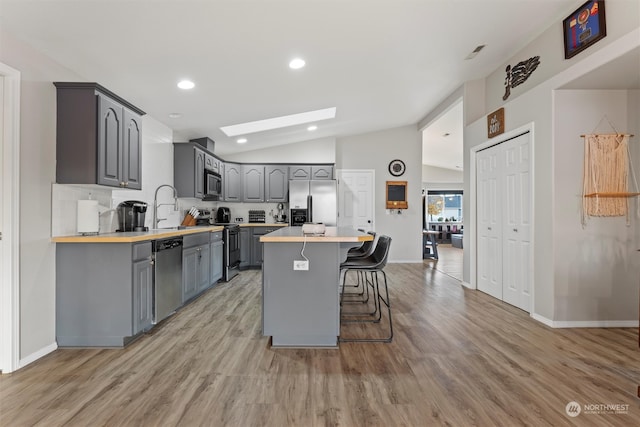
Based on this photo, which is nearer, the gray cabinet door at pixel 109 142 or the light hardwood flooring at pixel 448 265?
the gray cabinet door at pixel 109 142

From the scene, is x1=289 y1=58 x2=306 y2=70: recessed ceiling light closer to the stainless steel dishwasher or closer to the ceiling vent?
the ceiling vent

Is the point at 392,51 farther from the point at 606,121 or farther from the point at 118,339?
the point at 118,339

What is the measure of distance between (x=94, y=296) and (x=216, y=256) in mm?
2118

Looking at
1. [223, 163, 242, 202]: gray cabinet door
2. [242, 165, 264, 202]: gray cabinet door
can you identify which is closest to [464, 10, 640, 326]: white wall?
[242, 165, 264, 202]: gray cabinet door

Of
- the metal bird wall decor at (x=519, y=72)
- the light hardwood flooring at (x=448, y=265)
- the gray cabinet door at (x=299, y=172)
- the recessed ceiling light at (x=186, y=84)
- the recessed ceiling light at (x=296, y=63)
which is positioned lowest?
the light hardwood flooring at (x=448, y=265)

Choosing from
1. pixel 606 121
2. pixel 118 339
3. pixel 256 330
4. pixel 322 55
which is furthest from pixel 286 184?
pixel 606 121

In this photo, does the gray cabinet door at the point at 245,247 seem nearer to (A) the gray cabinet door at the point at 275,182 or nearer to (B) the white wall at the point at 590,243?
(A) the gray cabinet door at the point at 275,182

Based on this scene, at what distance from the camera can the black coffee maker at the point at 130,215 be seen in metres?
3.34

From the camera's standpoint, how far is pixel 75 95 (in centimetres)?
253

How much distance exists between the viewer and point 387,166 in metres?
7.11

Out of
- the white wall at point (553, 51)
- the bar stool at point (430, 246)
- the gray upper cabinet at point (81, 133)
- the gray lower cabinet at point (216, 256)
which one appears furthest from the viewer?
the bar stool at point (430, 246)

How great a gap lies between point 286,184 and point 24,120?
4.56m

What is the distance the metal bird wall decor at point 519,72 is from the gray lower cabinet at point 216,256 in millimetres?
4466

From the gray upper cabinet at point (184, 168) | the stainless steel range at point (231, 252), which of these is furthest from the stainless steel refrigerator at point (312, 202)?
the gray upper cabinet at point (184, 168)
